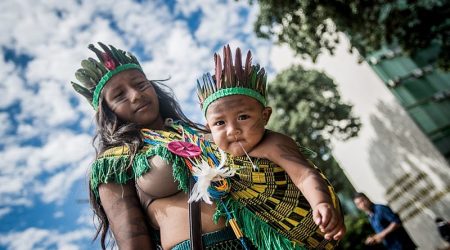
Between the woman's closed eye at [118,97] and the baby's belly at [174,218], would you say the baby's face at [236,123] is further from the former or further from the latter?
the woman's closed eye at [118,97]

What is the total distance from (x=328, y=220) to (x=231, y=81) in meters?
0.72

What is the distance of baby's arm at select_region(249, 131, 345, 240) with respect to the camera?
1092mm

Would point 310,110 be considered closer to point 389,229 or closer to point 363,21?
point 363,21

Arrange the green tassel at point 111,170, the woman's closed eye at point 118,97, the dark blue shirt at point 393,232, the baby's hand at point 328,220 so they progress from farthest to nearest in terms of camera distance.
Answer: the dark blue shirt at point 393,232 < the woman's closed eye at point 118,97 < the green tassel at point 111,170 < the baby's hand at point 328,220

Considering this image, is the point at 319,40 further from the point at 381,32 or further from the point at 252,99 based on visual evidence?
the point at 252,99

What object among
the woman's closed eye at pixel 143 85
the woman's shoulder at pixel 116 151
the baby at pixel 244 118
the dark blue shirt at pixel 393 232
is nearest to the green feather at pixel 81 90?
the woman's closed eye at pixel 143 85

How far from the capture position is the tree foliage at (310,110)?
12.3m

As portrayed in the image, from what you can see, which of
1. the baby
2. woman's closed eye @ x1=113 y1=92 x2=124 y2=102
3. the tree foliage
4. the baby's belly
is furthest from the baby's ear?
the tree foliage

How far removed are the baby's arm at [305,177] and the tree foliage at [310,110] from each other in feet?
35.5

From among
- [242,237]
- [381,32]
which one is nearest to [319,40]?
[381,32]

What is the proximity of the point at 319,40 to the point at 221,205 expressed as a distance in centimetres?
642

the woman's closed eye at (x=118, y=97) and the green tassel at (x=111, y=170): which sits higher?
the woman's closed eye at (x=118, y=97)

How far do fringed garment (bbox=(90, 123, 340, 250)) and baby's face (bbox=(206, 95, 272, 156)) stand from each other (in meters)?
0.08

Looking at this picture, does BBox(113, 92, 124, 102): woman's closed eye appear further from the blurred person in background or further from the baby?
the blurred person in background
